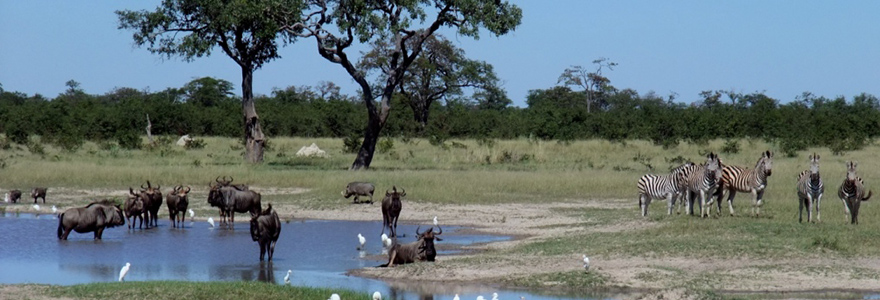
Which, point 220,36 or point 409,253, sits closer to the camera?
point 409,253

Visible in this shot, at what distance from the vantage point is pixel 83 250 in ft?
56.9

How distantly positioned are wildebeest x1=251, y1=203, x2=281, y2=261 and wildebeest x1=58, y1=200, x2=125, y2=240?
3.99 metres

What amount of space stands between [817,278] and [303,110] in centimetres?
5020

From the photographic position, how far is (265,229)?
15766 millimetres

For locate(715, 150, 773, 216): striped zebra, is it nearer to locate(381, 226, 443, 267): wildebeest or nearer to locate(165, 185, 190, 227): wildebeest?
locate(381, 226, 443, 267): wildebeest

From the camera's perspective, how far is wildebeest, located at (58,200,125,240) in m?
18.5

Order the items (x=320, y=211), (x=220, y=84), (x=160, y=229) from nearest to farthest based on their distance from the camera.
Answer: (x=160, y=229) < (x=320, y=211) < (x=220, y=84)

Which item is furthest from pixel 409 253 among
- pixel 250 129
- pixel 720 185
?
pixel 250 129

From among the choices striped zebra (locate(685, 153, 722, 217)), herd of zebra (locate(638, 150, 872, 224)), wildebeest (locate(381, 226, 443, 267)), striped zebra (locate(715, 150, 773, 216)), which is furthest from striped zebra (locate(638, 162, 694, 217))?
wildebeest (locate(381, 226, 443, 267))

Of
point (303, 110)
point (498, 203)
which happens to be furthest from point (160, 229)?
point (303, 110)

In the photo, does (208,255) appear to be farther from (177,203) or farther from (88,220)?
(177,203)

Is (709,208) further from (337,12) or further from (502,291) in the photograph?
(337,12)

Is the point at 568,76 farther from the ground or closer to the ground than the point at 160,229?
farther from the ground

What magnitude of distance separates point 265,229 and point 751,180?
9.51m
